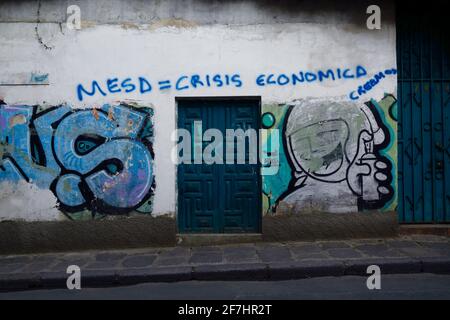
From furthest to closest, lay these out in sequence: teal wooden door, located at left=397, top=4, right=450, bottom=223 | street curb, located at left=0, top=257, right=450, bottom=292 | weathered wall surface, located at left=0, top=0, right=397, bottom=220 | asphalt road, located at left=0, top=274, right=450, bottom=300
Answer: teal wooden door, located at left=397, top=4, right=450, bottom=223 < weathered wall surface, located at left=0, top=0, right=397, bottom=220 < street curb, located at left=0, top=257, right=450, bottom=292 < asphalt road, located at left=0, top=274, right=450, bottom=300

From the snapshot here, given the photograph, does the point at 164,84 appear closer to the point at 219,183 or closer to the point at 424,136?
the point at 219,183

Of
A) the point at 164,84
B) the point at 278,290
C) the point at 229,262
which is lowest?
the point at 278,290

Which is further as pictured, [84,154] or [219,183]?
[219,183]

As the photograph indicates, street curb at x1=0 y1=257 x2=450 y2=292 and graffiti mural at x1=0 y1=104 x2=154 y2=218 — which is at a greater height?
graffiti mural at x1=0 y1=104 x2=154 y2=218

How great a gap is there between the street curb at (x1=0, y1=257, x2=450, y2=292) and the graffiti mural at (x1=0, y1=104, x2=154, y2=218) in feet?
5.37

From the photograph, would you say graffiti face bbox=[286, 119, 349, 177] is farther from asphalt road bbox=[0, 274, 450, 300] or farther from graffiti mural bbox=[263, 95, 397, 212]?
asphalt road bbox=[0, 274, 450, 300]

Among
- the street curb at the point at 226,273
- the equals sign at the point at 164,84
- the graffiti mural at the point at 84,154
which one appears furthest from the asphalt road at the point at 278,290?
the equals sign at the point at 164,84

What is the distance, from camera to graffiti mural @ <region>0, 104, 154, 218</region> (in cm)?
727

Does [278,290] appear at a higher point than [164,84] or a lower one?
lower

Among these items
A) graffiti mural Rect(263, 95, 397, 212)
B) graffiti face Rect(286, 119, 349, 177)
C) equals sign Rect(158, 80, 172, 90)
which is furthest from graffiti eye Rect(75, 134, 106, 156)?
graffiti face Rect(286, 119, 349, 177)

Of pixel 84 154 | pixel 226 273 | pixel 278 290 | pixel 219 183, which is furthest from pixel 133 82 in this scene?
pixel 278 290

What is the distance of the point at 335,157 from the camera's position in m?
7.34

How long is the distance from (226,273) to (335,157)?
2.92m
